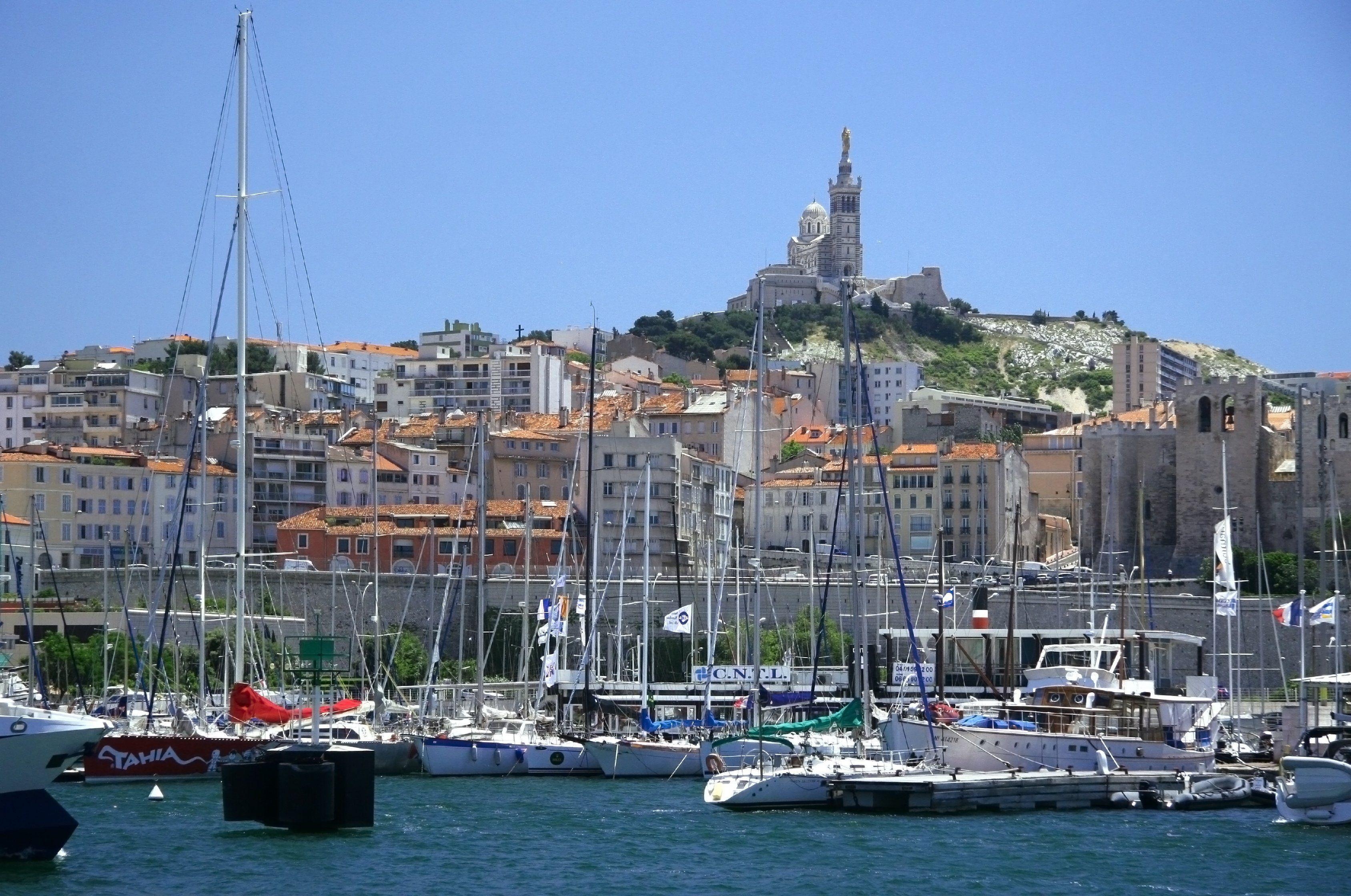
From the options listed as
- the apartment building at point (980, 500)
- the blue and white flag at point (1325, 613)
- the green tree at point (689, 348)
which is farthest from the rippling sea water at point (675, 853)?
the green tree at point (689, 348)

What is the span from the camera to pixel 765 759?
40.4 metres

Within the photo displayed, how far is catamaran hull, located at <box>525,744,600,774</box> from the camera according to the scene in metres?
45.5

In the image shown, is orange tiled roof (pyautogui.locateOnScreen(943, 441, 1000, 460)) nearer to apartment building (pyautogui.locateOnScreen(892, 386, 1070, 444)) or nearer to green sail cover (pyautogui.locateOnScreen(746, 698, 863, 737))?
apartment building (pyautogui.locateOnScreen(892, 386, 1070, 444))

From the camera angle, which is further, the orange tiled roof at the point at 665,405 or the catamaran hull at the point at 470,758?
the orange tiled roof at the point at 665,405

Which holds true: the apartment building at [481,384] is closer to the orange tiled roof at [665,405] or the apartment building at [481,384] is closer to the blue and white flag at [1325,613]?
the orange tiled roof at [665,405]

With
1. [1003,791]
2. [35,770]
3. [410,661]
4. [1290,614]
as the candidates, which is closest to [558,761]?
[1003,791]

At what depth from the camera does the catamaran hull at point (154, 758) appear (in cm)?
4119

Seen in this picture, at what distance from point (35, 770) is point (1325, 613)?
27415 mm

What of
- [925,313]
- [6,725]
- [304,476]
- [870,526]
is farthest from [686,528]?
[925,313]

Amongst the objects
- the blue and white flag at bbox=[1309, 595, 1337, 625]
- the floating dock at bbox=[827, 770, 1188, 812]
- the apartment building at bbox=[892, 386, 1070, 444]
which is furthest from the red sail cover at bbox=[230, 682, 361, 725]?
the apartment building at bbox=[892, 386, 1070, 444]

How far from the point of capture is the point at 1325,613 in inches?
1786

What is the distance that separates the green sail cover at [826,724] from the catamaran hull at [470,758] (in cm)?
522

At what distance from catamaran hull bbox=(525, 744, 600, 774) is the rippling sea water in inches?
226

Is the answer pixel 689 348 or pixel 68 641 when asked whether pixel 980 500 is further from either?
pixel 689 348
